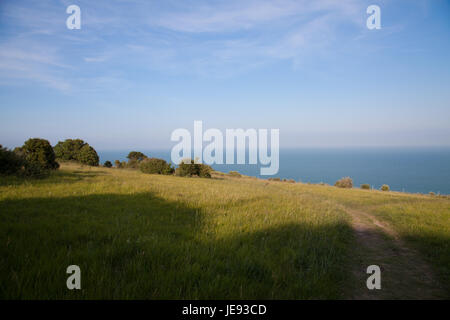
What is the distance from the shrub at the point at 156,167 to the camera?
30.5 metres

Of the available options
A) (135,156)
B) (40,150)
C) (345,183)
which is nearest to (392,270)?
(40,150)

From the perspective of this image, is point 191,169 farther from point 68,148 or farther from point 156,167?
point 68,148

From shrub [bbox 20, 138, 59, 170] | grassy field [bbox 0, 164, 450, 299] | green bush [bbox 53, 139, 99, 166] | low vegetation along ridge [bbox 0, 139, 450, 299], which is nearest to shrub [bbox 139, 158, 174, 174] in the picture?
green bush [bbox 53, 139, 99, 166]

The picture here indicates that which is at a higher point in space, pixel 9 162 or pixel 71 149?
pixel 71 149

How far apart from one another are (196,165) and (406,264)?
1084 inches

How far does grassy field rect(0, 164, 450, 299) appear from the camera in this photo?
9.76 feet

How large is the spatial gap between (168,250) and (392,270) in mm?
5042

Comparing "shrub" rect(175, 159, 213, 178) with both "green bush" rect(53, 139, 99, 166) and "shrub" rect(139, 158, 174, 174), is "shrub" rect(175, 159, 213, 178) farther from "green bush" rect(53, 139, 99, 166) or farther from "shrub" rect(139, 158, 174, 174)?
"green bush" rect(53, 139, 99, 166)

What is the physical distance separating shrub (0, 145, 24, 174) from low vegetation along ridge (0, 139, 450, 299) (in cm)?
329

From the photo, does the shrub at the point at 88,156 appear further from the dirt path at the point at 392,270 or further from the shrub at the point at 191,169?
the dirt path at the point at 392,270

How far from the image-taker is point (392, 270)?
4.80m

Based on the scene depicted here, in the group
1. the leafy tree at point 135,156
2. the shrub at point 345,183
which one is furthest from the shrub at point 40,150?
the shrub at point 345,183
